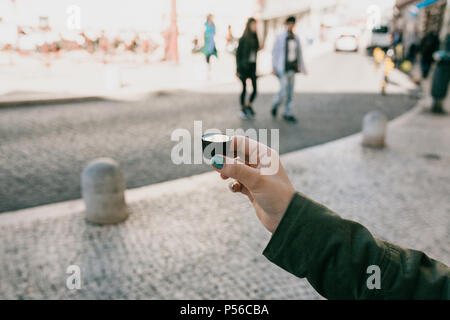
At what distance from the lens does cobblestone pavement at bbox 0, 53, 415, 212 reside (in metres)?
5.25

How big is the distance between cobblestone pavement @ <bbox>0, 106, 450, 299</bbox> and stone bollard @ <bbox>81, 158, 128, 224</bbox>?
0.11m

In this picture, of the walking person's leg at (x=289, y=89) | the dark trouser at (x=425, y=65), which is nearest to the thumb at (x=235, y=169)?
the walking person's leg at (x=289, y=89)

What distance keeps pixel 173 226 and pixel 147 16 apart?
22860 millimetres

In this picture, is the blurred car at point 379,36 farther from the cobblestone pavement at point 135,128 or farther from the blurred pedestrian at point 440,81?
the blurred pedestrian at point 440,81

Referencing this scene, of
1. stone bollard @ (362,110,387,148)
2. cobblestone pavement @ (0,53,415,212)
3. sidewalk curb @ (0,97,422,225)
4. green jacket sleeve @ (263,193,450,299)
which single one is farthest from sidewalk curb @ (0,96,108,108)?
green jacket sleeve @ (263,193,450,299)

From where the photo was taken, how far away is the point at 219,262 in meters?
3.29

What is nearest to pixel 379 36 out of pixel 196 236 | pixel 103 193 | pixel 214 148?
pixel 196 236

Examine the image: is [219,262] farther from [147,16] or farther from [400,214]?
[147,16]

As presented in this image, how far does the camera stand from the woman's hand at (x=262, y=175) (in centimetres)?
113

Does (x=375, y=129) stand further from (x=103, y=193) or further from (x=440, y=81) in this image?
(x=103, y=193)

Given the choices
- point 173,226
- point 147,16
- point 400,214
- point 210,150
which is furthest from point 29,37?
point 210,150

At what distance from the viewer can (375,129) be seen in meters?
6.64

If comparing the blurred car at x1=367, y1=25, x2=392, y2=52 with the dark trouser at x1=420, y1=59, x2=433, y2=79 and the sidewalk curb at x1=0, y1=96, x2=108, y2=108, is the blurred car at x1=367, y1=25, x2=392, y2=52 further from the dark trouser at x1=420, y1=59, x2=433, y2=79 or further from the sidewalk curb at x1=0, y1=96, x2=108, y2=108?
the sidewalk curb at x1=0, y1=96, x2=108, y2=108

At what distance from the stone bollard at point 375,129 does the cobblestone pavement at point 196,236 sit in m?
0.97
